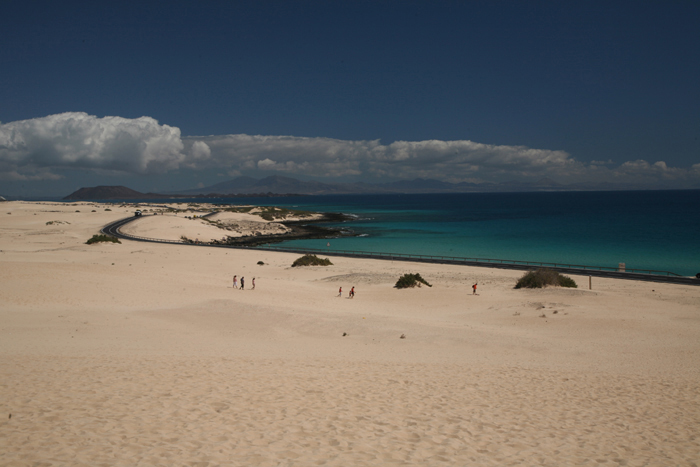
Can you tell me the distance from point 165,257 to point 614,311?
41338mm

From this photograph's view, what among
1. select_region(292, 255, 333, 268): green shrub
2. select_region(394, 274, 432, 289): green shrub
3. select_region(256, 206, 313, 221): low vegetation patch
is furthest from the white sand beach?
select_region(256, 206, 313, 221): low vegetation patch

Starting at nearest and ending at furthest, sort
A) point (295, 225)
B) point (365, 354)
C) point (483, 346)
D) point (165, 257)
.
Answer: point (365, 354) → point (483, 346) → point (165, 257) → point (295, 225)

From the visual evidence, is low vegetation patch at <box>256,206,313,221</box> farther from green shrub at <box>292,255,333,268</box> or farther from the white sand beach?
the white sand beach

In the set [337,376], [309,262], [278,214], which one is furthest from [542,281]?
[278,214]

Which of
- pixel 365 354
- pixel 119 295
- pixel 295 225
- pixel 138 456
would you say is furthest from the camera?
pixel 295 225

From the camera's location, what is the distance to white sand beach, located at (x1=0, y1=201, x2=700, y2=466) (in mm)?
7266

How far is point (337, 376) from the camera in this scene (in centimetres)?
1144

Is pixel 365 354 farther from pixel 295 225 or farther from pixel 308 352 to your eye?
pixel 295 225

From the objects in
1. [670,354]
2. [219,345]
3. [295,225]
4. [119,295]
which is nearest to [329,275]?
[119,295]

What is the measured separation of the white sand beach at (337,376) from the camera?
23.8ft

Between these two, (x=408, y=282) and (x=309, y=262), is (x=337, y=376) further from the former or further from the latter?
(x=309, y=262)

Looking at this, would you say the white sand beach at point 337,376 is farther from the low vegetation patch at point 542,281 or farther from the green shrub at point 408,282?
the green shrub at point 408,282

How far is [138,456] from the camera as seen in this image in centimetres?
662

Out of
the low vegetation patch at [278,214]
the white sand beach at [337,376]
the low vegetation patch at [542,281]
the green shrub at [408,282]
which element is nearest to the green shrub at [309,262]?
the green shrub at [408,282]
